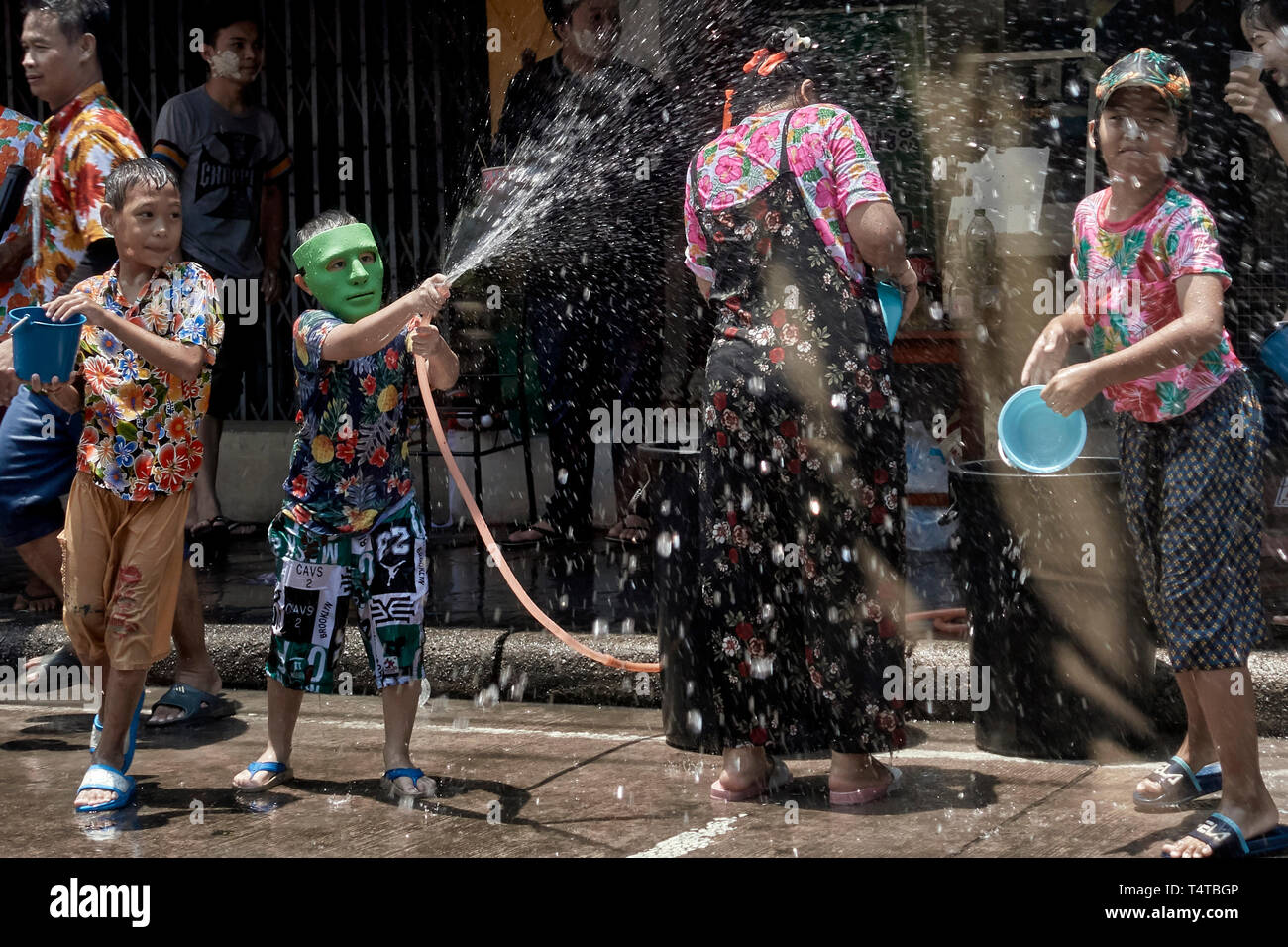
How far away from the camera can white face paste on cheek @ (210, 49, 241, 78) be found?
296 inches

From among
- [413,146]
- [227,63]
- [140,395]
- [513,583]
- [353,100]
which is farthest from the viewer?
[353,100]

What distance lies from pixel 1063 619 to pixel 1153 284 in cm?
114

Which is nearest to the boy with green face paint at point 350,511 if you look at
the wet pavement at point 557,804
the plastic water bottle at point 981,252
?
the wet pavement at point 557,804

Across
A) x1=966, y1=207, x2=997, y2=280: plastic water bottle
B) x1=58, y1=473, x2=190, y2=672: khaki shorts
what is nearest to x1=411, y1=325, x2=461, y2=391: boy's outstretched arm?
x1=58, y1=473, x2=190, y2=672: khaki shorts

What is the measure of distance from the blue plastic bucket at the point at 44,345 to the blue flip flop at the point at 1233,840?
308 cm

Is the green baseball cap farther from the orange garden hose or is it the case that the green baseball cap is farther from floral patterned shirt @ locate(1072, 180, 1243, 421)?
the orange garden hose

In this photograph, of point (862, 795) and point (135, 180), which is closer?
point (862, 795)

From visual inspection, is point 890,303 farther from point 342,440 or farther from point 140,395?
point 140,395

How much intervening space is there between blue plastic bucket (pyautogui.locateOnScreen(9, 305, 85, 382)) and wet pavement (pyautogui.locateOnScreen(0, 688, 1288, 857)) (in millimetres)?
1237

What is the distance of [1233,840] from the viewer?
355 cm

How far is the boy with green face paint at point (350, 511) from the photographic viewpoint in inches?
171

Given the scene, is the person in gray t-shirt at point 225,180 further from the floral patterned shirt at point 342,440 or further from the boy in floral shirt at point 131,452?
the floral patterned shirt at point 342,440

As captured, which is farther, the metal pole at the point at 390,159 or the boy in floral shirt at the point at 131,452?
the metal pole at the point at 390,159

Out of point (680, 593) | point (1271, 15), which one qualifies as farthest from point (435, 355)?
point (1271, 15)
